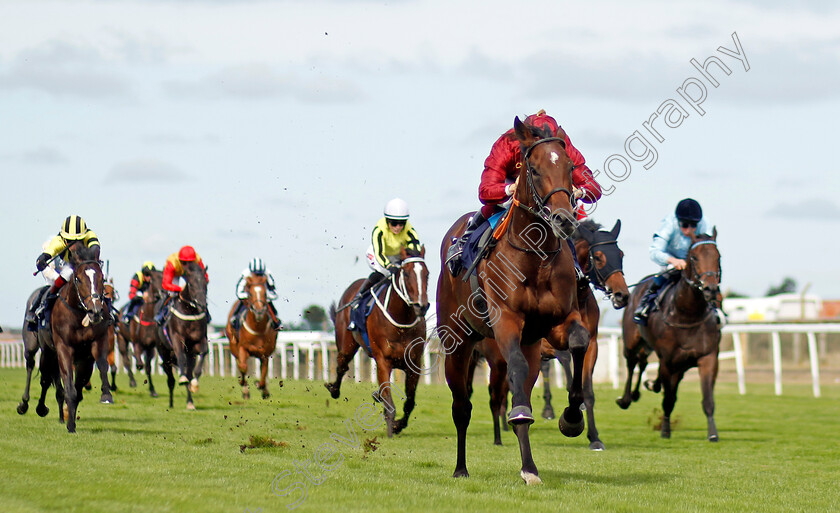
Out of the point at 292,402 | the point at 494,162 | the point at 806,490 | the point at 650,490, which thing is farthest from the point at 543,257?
the point at 292,402

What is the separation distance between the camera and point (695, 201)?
1212cm

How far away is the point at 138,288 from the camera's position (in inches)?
845

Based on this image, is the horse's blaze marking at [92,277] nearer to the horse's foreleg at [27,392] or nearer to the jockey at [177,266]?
the horse's foreleg at [27,392]

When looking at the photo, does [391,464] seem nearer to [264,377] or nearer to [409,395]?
[409,395]

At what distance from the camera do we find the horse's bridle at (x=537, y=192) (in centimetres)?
629

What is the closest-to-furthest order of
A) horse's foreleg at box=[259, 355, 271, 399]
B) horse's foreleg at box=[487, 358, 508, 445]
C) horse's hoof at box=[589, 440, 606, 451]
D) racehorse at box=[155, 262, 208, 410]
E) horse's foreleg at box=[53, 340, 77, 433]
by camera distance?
horse's foreleg at box=[487, 358, 508, 445] < horse's hoof at box=[589, 440, 606, 451] < horse's foreleg at box=[53, 340, 77, 433] < racehorse at box=[155, 262, 208, 410] < horse's foreleg at box=[259, 355, 271, 399]

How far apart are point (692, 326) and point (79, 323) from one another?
6862 mm

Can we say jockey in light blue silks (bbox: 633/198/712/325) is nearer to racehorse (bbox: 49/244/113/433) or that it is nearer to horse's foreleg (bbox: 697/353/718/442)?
horse's foreleg (bbox: 697/353/718/442)

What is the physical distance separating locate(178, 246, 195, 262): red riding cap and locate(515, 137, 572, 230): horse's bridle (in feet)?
37.4

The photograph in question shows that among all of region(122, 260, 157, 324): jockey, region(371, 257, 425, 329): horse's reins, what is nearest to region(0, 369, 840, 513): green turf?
region(371, 257, 425, 329): horse's reins

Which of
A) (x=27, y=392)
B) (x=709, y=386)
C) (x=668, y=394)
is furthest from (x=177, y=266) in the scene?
(x=709, y=386)

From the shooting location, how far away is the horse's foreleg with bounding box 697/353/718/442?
11.7 metres

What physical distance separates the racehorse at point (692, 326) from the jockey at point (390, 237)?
297cm

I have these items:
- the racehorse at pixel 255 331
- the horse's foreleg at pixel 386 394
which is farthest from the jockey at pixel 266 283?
the horse's foreleg at pixel 386 394
